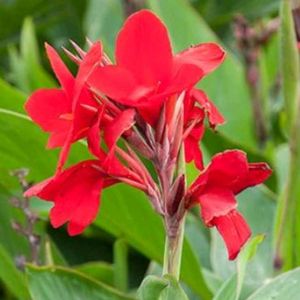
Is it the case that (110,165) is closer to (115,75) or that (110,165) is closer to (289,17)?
(115,75)

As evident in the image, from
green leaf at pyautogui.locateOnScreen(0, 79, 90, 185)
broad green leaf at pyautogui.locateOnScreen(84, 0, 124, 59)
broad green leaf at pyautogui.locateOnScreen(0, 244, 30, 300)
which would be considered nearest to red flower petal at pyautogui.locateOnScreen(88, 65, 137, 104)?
green leaf at pyautogui.locateOnScreen(0, 79, 90, 185)

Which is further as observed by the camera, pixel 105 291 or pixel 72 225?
pixel 105 291

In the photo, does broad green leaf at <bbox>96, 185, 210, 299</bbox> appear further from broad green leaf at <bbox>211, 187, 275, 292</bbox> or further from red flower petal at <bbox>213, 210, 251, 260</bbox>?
red flower petal at <bbox>213, 210, 251, 260</bbox>

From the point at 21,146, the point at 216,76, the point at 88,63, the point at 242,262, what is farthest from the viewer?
the point at 216,76

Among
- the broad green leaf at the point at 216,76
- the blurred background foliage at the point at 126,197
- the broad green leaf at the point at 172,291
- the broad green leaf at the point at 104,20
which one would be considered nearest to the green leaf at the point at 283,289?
the blurred background foliage at the point at 126,197

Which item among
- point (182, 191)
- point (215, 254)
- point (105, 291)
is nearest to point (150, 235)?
point (215, 254)

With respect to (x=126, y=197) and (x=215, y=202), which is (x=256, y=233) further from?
(x=215, y=202)

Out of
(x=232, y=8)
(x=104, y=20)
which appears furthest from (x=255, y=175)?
(x=232, y=8)
